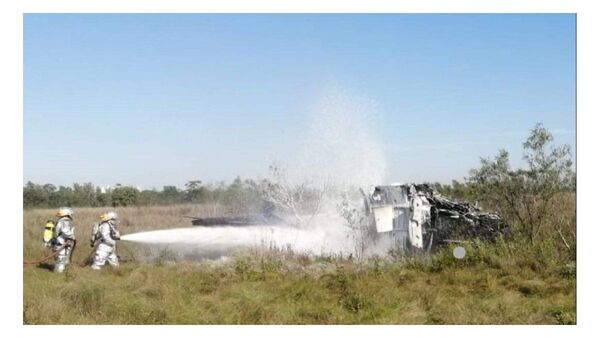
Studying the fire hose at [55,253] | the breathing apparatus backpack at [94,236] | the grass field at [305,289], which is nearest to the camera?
the grass field at [305,289]

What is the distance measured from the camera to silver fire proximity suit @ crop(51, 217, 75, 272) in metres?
10.3

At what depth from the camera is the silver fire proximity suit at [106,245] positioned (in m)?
10.5

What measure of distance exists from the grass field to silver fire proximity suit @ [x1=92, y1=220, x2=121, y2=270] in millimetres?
312

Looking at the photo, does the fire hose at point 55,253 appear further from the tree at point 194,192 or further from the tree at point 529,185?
the tree at point 529,185

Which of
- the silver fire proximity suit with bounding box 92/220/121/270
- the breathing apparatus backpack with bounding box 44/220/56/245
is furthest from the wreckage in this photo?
the breathing apparatus backpack with bounding box 44/220/56/245

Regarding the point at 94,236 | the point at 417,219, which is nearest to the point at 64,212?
the point at 94,236

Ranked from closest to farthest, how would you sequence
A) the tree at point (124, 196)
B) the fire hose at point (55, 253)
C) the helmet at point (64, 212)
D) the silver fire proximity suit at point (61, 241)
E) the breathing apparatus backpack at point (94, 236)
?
1. the fire hose at point (55, 253)
2. the silver fire proximity suit at point (61, 241)
3. the helmet at point (64, 212)
4. the breathing apparatus backpack at point (94, 236)
5. the tree at point (124, 196)

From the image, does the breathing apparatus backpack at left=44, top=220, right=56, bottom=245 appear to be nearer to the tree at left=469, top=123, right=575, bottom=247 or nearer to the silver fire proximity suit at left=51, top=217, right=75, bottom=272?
the silver fire proximity suit at left=51, top=217, right=75, bottom=272

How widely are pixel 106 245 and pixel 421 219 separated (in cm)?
651

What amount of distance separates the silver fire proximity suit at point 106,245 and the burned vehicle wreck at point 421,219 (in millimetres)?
5338

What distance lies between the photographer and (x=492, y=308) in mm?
8312

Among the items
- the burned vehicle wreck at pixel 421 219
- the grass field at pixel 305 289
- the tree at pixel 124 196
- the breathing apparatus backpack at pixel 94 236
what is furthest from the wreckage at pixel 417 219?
the breathing apparatus backpack at pixel 94 236
